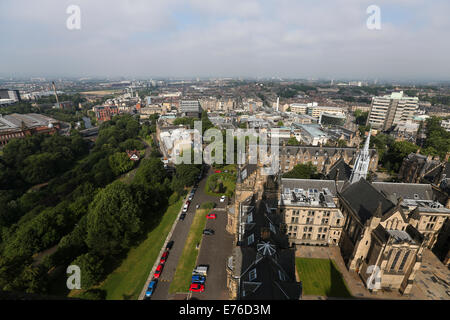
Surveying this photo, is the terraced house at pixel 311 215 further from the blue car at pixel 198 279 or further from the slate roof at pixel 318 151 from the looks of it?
the slate roof at pixel 318 151

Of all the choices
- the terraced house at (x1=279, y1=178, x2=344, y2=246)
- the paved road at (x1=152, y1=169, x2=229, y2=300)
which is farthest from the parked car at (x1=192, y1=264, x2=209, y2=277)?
the terraced house at (x1=279, y1=178, x2=344, y2=246)

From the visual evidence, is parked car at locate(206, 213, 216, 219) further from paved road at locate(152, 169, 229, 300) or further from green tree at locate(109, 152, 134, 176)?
green tree at locate(109, 152, 134, 176)

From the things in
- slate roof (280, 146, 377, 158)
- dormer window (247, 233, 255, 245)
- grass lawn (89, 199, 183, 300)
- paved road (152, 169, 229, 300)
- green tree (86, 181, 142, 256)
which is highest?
dormer window (247, 233, 255, 245)

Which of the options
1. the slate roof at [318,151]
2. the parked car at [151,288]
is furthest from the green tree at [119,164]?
the slate roof at [318,151]

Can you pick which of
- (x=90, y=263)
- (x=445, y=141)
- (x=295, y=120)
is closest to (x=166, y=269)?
(x=90, y=263)

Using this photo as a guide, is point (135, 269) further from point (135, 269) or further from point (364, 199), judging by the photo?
point (364, 199)

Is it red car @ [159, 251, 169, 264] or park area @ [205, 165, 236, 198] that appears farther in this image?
park area @ [205, 165, 236, 198]
